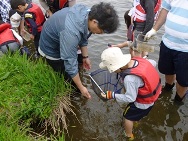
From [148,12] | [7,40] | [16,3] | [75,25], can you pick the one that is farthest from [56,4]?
[75,25]

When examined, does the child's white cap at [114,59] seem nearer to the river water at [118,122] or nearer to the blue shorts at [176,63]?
the blue shorts at [176,63]

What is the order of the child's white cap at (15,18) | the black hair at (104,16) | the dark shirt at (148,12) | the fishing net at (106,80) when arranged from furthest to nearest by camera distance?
the child's white cap at (15,18), the dark shirt at (148,12), the fishing net at (106,80), the black hair at (104,16)

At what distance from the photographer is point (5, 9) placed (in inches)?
211

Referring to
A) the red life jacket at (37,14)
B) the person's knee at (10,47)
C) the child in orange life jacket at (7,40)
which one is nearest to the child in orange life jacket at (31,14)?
the red life jacket at (37,14)

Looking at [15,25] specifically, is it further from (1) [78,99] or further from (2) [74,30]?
(2) [74,30]

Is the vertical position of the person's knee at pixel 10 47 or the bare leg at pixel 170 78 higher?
the person's knee at pixel 10 47

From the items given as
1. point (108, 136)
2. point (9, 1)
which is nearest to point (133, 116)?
point (108, 136)

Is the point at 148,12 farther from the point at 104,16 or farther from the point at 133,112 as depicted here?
the point at 133,112

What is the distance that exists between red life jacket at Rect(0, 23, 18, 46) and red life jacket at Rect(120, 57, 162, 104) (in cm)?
248

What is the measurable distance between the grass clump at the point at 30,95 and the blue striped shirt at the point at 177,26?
1.69 metres

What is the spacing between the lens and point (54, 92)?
3.70m

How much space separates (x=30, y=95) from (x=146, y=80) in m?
1.70

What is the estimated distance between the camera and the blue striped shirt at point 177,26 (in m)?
3.23

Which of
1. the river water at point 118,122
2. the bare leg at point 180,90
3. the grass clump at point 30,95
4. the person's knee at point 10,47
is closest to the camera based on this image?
the grass clump at point 30,95
